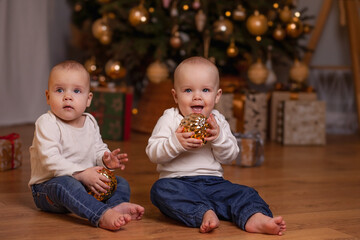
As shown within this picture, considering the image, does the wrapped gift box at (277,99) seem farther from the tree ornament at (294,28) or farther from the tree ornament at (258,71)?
the tree ornament at (294,28)

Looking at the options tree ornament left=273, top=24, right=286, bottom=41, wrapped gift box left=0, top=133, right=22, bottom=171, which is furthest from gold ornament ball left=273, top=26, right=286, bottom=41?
wrapped gift box left=0, top=133, right=22, bottom=171

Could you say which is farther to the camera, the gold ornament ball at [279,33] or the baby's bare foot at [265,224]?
the gold ornament ball at [279,33]

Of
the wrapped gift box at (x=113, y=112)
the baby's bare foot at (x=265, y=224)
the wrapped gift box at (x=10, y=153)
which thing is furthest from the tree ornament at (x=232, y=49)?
the baby's bare foot at (x=265, y=224)

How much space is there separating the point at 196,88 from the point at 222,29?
5.16 ft

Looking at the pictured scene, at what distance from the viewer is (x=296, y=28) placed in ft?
10.2

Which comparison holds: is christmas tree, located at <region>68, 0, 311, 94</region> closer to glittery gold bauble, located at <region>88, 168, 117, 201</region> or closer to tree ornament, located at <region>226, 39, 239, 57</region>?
tree ornament, located at <region>226, 39, 239, 57</region>

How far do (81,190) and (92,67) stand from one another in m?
2.05

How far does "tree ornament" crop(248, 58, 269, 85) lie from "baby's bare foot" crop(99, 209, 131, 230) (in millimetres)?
1949

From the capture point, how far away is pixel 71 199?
4.32ft

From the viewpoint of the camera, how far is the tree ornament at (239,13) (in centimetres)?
301

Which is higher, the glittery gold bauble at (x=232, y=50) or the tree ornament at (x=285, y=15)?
the tree ornament at (x=285, y=15)

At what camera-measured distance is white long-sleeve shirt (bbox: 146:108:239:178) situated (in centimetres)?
140

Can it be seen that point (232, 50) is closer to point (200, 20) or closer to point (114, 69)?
point (200, 20)

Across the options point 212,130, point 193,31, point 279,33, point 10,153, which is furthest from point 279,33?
point 212,130
